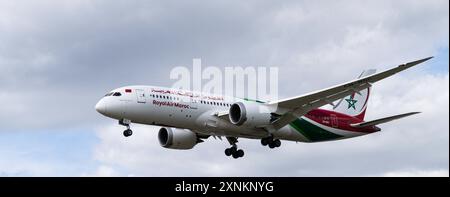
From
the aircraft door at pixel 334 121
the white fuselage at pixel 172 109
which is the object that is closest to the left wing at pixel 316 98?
the white fuselage at pixel 172 109

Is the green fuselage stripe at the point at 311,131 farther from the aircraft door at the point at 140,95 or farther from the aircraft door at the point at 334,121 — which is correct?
the aircraft door at the point at 140,95

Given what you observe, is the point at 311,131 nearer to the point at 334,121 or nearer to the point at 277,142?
the point at 334,121

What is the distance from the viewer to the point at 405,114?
56.5 meters

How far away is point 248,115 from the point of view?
55594 mm

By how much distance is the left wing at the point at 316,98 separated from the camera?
52.3 m

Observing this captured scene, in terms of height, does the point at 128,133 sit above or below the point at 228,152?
below

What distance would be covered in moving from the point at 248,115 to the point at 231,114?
44.6 inches

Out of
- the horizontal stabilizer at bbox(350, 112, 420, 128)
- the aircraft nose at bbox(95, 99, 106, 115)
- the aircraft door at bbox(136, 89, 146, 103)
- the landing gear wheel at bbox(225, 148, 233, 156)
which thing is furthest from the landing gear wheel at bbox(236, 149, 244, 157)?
the aircraft nose at bbox(95, 99, 106, 115)

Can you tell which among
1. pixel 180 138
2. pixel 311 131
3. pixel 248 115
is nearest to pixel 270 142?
pixel 248 115
